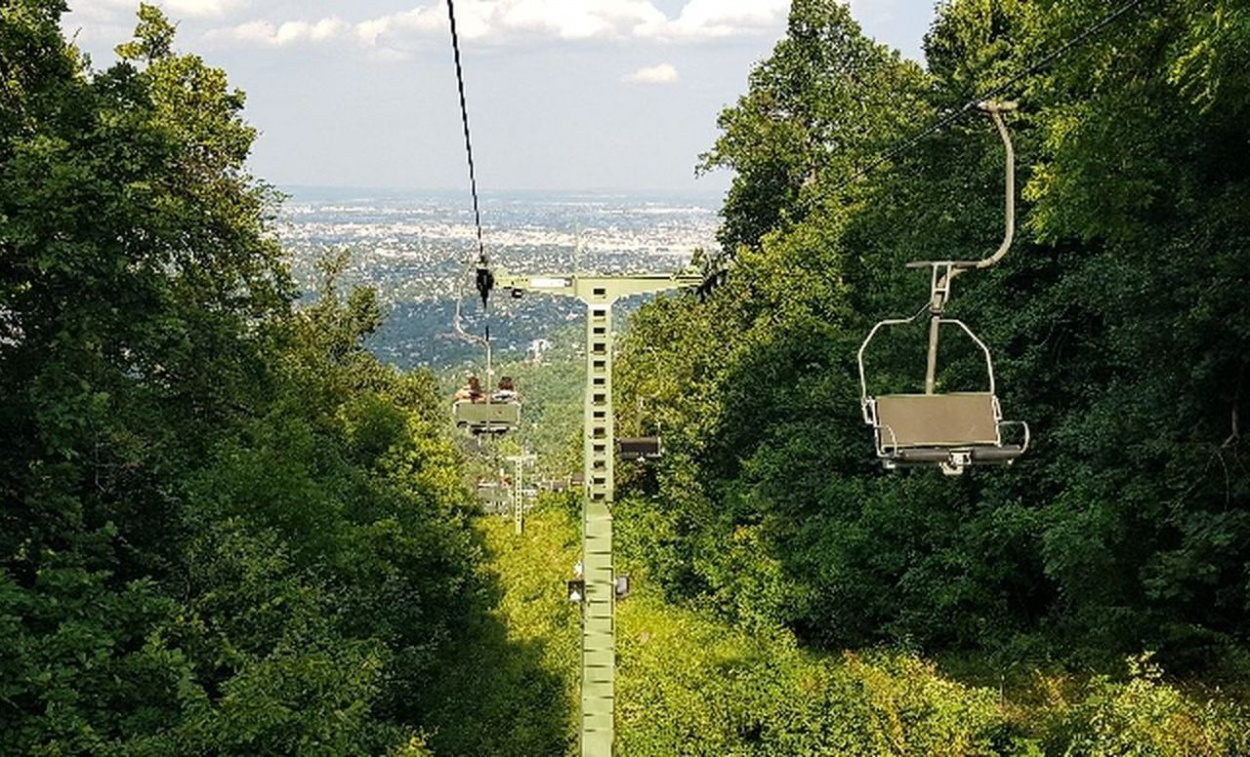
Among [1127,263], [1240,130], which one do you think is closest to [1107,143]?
[1240,130]

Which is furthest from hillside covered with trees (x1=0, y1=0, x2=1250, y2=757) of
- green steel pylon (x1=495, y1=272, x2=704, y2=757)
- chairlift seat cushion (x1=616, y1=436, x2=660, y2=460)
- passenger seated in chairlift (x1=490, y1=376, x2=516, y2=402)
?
chairlift seat cushion (x1=616, y1=436, x2=660, y2=460)

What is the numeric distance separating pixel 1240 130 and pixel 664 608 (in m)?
17.8

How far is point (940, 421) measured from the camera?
332 inches

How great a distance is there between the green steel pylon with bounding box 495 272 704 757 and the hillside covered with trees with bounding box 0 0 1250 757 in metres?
1.82

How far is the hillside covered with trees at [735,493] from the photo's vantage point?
10461 millimetres

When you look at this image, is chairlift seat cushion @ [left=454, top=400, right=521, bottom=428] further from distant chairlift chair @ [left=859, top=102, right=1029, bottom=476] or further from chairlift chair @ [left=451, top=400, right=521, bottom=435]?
distant chairlift chair @ [left=859, top=102, right=1029, bottom=476]

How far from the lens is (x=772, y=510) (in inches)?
970

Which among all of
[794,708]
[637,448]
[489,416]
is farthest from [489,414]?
[794,708]

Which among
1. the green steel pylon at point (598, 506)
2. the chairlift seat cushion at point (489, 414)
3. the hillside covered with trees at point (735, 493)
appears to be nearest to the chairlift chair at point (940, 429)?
the hillside covered with trees at point (735, 493)

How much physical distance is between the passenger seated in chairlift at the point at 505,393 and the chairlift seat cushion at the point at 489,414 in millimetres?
440

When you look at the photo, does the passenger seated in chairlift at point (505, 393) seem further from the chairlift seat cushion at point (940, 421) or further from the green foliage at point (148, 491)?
the chairlift seat cushion at point (940, 421)

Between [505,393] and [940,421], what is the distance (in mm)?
9236

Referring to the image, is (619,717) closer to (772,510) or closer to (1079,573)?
(1079,573)

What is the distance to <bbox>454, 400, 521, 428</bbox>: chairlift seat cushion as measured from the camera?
619 inches
